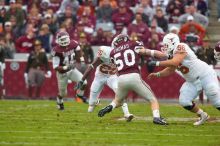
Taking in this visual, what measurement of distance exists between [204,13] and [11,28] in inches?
Result: 220

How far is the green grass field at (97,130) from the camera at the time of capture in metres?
10.0

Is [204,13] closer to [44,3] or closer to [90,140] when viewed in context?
[44,3]

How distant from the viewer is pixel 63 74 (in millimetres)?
15945

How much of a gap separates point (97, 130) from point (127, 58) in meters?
1.44

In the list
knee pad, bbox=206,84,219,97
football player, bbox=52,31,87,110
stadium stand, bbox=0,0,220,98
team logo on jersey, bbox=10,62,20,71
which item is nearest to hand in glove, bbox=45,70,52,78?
stadium stand, bbox=0,0,220,98

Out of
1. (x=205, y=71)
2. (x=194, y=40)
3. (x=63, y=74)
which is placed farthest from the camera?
(x=194, y=40)

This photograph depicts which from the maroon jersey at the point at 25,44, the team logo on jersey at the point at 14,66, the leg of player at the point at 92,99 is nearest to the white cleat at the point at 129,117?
the leg of player at the point at 92,99

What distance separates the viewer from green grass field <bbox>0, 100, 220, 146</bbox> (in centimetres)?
1000

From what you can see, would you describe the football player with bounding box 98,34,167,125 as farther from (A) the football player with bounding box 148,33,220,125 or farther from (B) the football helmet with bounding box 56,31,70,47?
(B) the football helmet with bounding box 56,31,70,47

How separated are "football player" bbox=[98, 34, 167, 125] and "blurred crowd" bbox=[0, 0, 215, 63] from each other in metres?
7.74

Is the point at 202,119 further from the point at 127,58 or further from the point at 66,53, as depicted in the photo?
the point at 66,53

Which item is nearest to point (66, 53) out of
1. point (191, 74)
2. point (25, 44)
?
point (191, 74)

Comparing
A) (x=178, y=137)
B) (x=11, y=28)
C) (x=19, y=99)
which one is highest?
(x=178, y=137)

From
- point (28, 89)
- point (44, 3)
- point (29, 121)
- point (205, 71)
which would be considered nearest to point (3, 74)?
point (28, 89)
